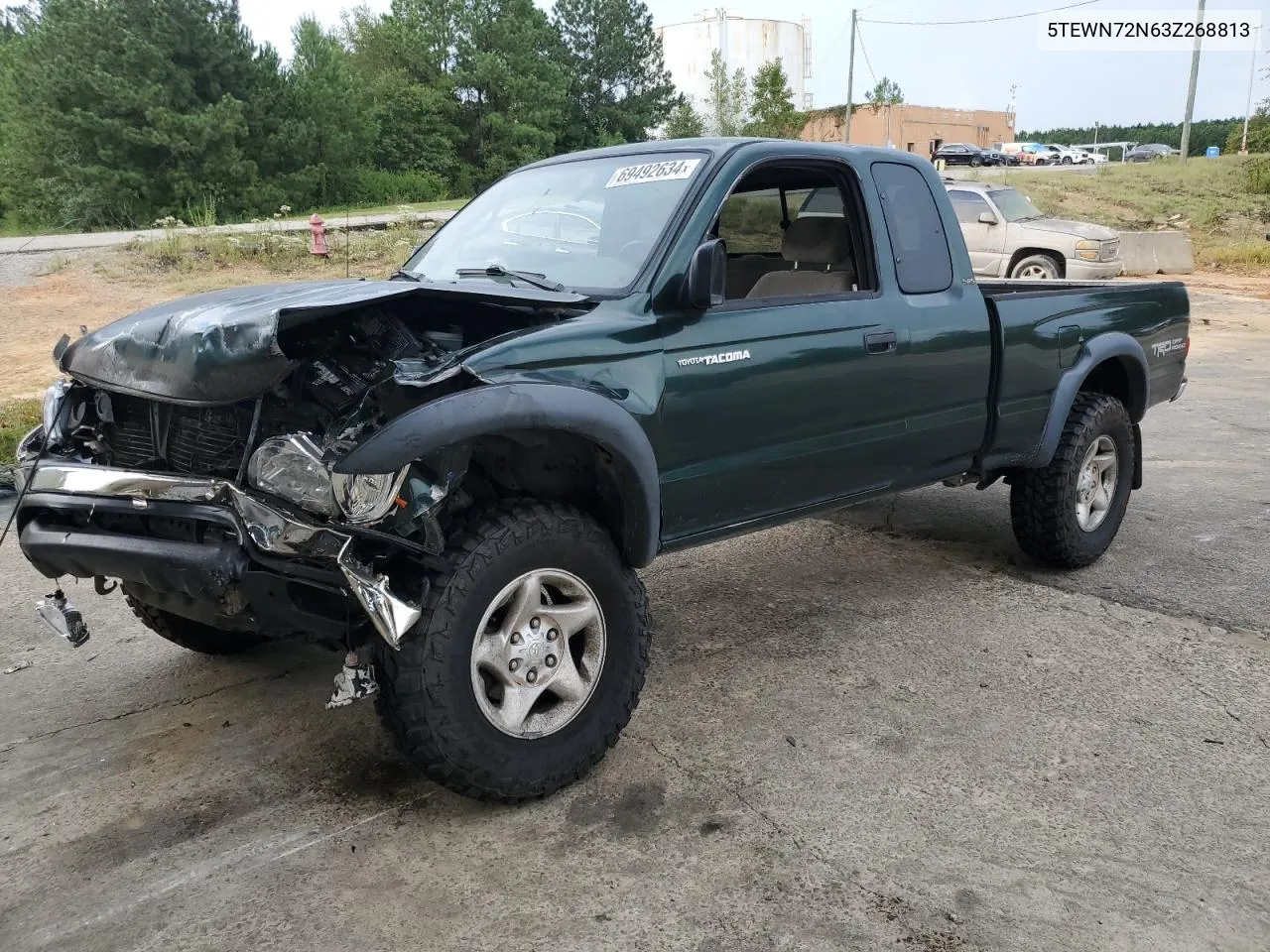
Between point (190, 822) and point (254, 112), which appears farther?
point (254, 112)

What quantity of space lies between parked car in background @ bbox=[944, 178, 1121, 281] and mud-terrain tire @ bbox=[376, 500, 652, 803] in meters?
13.4

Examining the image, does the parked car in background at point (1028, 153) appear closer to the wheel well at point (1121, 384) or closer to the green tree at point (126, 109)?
the green tree at point (126, 109)

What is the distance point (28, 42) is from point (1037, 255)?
2849 cm

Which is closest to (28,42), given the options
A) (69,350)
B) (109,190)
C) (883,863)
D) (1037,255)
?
(109,190)

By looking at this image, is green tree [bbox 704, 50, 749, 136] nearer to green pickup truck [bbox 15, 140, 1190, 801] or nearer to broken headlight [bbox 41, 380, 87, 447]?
green pickup truck [bbox 15, 140, 1190, 801]

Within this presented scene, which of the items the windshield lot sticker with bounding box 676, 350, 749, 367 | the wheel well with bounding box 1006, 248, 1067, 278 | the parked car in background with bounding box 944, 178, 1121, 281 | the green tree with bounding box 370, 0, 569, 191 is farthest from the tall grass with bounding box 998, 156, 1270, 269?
the windshield lot sticker with bounding box 676, 350, 749, 367

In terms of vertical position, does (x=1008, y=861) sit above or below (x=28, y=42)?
below

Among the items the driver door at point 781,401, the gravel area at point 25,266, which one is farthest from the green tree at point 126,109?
the driver door at point 781,401

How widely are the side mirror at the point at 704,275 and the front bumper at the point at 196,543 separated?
130 cm

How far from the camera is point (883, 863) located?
2738 millimetres

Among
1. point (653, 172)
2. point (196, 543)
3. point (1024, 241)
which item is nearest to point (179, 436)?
point (196, 543)

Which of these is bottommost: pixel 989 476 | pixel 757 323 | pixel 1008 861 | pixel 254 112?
pixel 1008 861

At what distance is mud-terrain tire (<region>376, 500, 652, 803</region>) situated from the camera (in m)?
2.76

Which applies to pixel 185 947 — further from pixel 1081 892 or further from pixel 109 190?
pixel 109 190
